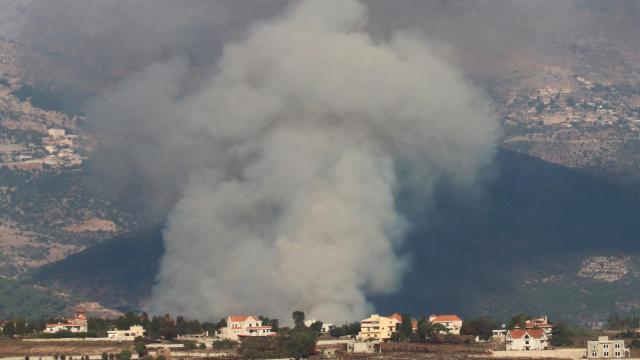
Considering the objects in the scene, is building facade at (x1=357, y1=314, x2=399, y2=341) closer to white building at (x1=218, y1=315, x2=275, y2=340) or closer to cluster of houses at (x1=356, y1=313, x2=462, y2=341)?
cluster of houses at (x1=356, y1=313, x2=462, y2=341)

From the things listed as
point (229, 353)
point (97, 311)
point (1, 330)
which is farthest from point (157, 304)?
point (229, 353)

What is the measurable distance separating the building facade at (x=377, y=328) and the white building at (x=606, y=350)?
624 inches

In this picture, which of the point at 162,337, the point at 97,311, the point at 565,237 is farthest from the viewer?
the point at 565,237

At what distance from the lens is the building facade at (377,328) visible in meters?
137

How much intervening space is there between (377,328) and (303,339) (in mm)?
14608

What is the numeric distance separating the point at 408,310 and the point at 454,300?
541 centimetres

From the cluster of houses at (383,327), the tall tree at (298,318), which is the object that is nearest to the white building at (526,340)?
the cluster of houses at (383,327)

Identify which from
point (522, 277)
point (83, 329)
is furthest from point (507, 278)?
point (83, 329)

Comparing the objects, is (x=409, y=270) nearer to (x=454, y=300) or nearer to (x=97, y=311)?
(x=454, y=300)

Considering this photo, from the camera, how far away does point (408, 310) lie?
176 meters

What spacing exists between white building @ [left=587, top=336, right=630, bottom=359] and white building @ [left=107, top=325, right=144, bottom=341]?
90.5 ft

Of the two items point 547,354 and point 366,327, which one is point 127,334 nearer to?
Answer: point 366,327

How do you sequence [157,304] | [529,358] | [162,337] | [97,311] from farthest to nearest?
[97,311] < [157,304] < [162,337] < [529,358]

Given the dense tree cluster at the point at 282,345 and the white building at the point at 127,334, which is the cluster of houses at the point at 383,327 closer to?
the dense tree cluster at the point at 282,345
